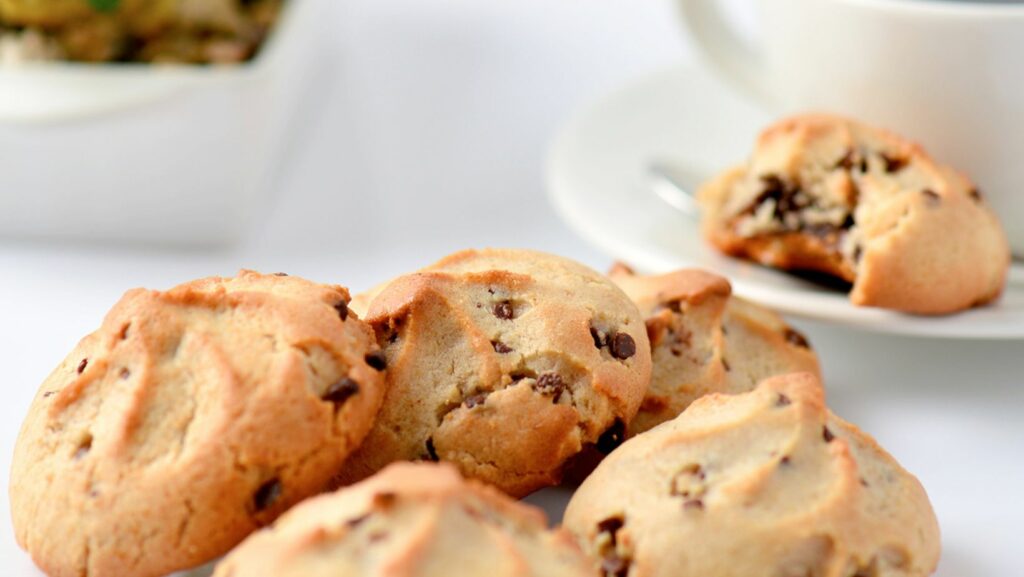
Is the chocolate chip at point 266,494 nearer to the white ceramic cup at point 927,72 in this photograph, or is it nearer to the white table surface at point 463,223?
the white table surface at point 463,223

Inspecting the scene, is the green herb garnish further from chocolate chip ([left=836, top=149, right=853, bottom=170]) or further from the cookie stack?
chocolate chip ([left=836, top=149, right=853, bottom=170])

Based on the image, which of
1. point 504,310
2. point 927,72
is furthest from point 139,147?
point 927,72

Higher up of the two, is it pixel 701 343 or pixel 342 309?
pixel 342 309

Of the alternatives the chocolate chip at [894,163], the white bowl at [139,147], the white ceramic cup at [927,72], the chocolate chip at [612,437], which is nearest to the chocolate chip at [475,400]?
the chocolate chip at [612,437]

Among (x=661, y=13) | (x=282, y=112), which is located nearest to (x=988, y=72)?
(x=282, y=112)

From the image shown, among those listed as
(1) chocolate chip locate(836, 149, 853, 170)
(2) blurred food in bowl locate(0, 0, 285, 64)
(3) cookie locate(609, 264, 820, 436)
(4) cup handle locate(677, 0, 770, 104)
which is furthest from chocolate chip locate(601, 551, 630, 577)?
(2) blurred food in bowl locate(0, 0, 285, 64)

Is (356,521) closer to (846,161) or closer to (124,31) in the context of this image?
(846,161)
